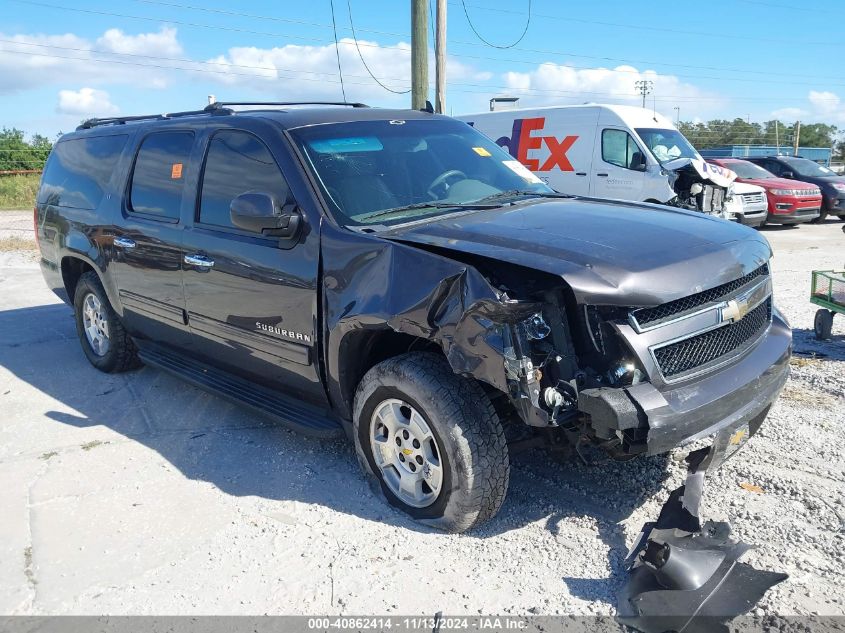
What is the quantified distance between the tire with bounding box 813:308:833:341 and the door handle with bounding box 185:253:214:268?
5049mm

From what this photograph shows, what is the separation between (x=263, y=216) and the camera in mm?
3510

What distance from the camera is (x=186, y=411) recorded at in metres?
4.98

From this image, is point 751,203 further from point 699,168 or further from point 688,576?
point 688,576

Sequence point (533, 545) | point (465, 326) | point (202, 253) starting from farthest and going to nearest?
1. point (202, 253)
2. point (533, 545)
3. point (465, 326)

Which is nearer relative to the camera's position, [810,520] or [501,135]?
[810,520]

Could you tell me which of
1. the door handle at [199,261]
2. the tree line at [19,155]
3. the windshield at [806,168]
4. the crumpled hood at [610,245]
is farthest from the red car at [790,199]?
the tree line at [19,155]

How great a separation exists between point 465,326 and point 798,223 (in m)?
16.1

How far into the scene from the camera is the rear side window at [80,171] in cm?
539

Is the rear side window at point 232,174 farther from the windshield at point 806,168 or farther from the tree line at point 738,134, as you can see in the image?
the tree line at point 738,134

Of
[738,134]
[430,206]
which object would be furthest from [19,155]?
[738,134]

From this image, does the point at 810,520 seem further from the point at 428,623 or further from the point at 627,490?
Result: the point at 428,623

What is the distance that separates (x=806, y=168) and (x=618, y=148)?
7859mm

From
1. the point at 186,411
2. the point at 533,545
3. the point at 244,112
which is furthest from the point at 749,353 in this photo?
the point at 186,411

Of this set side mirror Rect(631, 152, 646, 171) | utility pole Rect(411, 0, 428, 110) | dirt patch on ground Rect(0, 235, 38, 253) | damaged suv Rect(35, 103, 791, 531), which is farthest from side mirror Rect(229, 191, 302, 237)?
dirt patch on ground Rect(0, 235, 38, 253)
